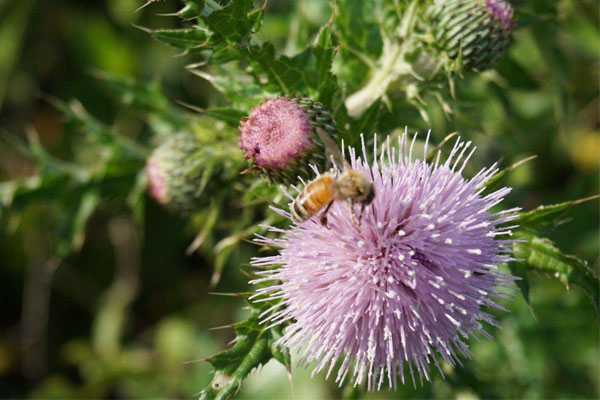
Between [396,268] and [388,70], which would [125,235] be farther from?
[396,268]

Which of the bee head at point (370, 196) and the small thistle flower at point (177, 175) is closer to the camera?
the bee head at point (370, 196)

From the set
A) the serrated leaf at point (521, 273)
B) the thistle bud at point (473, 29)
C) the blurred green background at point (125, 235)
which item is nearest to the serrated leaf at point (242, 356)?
the serrated leaf at point (521, 273)

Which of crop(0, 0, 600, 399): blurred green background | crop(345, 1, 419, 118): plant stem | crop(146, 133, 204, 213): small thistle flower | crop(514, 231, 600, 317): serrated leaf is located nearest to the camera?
crop(514, 231, 600, 317): serrated leaf

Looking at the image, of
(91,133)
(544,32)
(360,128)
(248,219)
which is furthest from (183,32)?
(544,32)

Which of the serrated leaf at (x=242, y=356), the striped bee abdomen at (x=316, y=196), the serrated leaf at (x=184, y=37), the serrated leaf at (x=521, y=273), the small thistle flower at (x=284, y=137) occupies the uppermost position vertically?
the serrated leaf at (x=184, y=37)

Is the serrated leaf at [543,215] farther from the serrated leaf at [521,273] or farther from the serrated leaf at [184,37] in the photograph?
the serrated leaf at [184,37]

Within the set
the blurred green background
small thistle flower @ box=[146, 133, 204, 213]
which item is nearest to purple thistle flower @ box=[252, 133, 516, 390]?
small thistle flower @ box=[146, 133, 204, 213]

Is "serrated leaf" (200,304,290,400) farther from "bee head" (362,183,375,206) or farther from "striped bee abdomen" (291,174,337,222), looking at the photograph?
"bee head" (362,183,375,206)
